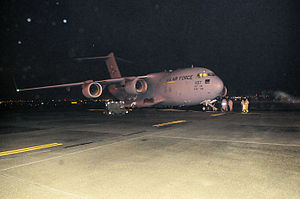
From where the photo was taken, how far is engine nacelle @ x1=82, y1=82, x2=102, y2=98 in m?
24.7

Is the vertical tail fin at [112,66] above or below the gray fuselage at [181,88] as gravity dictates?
above

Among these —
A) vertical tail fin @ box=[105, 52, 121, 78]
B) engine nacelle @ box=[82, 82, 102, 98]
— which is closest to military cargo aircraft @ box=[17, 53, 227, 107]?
engine nacelle @ box=[82, 82, 102, 98]

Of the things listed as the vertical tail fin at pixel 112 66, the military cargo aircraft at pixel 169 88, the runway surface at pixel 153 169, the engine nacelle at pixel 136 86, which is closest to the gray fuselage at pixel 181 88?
the military cargo aircraft at pixel 169 88

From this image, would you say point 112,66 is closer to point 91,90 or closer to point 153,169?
point 91,90

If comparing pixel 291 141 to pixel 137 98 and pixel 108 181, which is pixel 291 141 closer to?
pixel 108 181

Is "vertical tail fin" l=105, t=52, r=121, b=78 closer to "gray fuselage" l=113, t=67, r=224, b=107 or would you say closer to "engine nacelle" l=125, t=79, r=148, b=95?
"gray fuselage" l=113, t=67, r=224, b=107

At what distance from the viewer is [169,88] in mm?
24812

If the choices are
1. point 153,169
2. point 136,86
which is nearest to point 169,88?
point 136,86

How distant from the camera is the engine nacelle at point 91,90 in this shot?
2467 cm

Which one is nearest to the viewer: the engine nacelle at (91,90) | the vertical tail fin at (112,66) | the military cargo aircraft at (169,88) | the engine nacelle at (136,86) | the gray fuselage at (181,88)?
the gray fuselage at (181,88)

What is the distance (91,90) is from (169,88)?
817 centimetres

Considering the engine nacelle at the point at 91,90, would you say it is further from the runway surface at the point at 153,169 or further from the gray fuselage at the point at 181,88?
the runway surface at the point at 153,169

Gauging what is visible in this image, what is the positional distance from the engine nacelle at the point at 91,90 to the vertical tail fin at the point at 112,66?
8.20 m

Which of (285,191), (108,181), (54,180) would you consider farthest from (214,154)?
(54,180)
